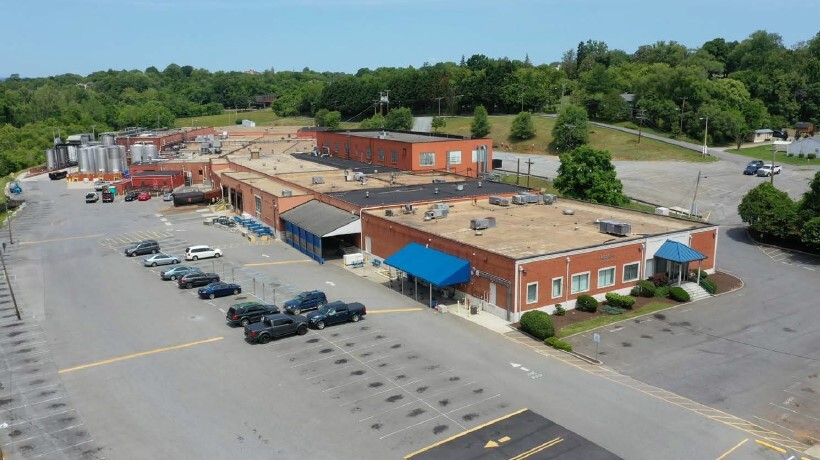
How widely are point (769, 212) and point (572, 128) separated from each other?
60.1 m

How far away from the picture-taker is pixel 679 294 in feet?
156

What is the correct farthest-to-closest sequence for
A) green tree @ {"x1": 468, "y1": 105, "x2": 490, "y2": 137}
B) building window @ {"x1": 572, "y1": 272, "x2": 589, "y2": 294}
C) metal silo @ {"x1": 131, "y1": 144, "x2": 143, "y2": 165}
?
green tree @ {"x1": 468, "y1": 105, "x2": 490, "y2": 137} → metal silo @ {"x1": 131, "y1": 144, "x2": 143, "y2": 165} → building window @ {"x1": 572, "y1": 272, "x2": 589, "y2": 294}

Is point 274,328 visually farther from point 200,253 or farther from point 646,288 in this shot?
point 646,288

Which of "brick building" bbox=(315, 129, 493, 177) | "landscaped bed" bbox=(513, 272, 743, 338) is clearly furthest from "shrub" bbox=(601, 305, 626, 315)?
"brick building" bbox=(315, 129, 493, 177)

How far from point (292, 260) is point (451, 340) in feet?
84.3

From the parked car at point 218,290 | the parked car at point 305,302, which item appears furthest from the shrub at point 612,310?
the parked car at point 218,290

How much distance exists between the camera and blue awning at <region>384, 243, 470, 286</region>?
1788 inches

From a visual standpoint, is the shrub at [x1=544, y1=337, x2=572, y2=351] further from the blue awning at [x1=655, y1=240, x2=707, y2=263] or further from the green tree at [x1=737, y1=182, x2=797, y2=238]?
the green tree at [x1=737, y1=182, x2=797, y2=238]

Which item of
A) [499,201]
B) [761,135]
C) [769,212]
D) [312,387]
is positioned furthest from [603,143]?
[312,387]

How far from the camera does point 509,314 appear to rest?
43.2 m

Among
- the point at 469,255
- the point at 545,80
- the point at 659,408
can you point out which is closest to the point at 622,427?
the point at 659,408

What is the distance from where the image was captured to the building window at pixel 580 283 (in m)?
45.7

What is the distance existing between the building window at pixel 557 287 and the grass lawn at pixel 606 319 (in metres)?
2.71

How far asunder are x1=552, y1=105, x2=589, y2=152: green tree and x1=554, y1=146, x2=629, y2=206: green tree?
46.0 metres
